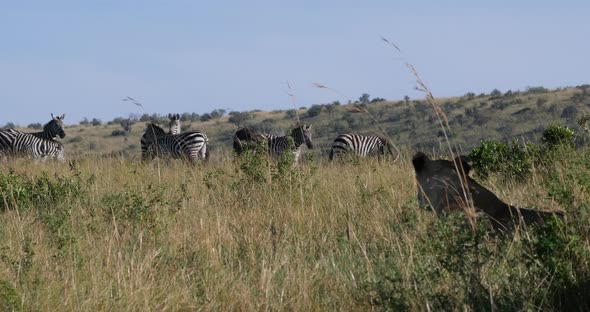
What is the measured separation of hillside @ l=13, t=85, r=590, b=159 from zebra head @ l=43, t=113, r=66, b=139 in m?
15.8

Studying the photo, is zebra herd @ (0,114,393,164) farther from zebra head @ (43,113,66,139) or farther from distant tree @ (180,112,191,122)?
distant tree @ (180,112,191,122)

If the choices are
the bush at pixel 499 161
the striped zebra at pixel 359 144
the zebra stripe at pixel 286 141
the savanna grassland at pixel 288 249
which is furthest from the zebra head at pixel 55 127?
the bush at pixel 499 161

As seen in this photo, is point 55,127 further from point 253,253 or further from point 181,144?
point 253,253

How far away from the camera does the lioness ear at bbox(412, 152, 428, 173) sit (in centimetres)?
752

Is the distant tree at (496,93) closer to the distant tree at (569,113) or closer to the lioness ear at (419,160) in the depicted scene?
the distant tree at (569,113)

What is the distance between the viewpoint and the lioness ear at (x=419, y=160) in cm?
752

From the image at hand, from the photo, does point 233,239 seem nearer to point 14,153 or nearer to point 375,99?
point 14,153

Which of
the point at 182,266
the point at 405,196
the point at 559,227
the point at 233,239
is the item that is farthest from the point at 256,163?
the point at 559,227

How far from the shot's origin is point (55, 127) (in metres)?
24.6

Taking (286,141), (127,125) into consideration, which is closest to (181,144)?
(286,141)

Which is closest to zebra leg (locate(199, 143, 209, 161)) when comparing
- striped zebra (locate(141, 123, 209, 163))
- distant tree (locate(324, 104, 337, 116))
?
striped zebra (locate(141, 123, 209, 163))

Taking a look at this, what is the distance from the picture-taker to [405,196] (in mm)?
9930

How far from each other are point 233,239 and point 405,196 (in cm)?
257

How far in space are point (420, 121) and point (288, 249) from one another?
4578cm
